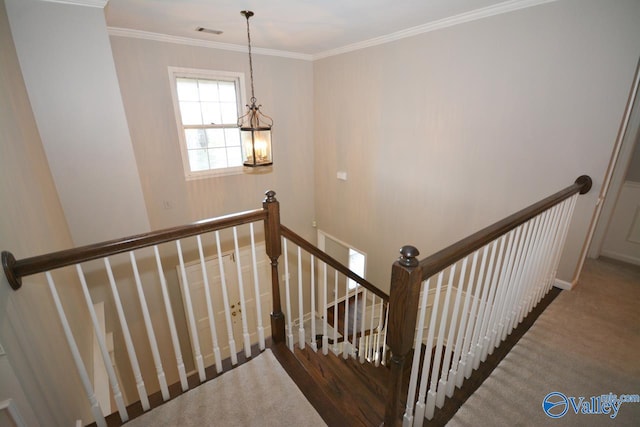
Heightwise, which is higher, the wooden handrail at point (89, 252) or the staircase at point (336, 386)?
the wooden handrail at point (89, 252)

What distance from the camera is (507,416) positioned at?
148cm

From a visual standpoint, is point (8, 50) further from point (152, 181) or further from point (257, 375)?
point (257, 375)

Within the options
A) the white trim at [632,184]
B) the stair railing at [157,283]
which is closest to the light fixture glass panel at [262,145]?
the stair railing at [157,283]

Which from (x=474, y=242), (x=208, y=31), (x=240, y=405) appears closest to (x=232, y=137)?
(x=208, y=31)

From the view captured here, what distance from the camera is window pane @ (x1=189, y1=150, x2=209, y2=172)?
13.2 feet

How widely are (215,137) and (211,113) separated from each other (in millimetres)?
324

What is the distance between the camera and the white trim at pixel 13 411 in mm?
1110

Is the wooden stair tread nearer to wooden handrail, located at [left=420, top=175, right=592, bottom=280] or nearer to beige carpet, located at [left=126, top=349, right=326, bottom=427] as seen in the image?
beige carpet, located at [left=126, top=349, right=326, bottom=427]

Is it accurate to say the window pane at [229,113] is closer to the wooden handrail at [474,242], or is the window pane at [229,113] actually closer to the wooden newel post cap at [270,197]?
the wooden newel post cap at [270,197]

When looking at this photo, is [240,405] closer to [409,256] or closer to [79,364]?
[79,364]

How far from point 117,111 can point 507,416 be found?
3552mm

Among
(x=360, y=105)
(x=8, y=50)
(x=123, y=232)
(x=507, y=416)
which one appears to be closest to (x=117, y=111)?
(x=8, y=50)

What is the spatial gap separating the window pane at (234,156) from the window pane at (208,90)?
0.71 m

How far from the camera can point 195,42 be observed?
3.65 m
